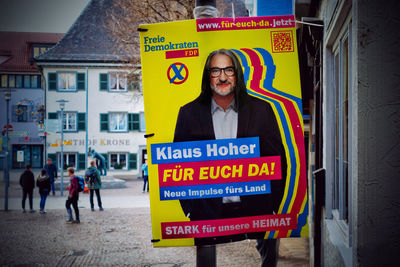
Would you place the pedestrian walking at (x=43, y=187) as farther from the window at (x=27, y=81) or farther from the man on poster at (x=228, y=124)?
the window at (x=27, y=81)

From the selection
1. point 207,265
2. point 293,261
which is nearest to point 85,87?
point 293,261

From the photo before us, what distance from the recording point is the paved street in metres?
8.11

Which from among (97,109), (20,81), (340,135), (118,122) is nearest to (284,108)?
(340,135)

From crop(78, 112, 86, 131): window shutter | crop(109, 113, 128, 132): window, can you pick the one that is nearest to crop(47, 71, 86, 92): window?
crop(78, 112, 86, 131): window shutter

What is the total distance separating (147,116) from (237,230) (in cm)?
94

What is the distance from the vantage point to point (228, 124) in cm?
298

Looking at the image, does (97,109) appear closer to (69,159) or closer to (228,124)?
(69,159)

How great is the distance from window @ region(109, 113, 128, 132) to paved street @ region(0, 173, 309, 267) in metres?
20.7

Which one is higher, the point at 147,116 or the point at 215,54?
the point at 215,54

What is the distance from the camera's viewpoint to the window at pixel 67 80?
3531 centimetres

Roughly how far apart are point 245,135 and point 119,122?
33348mm

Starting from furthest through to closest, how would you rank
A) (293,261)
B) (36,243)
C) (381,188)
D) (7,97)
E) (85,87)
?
(85,87) → (7,97) → (36,243) → (293,261) → (381,188)

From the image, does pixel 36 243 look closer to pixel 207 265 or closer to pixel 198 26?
pixel 207 265

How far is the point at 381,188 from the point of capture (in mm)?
2404
